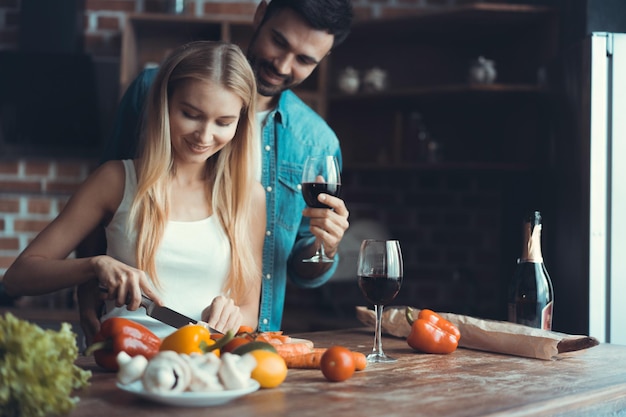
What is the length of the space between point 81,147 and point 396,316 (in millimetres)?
2309

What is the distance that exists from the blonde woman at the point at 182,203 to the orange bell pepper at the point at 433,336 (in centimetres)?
43

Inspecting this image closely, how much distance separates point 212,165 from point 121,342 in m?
0.81

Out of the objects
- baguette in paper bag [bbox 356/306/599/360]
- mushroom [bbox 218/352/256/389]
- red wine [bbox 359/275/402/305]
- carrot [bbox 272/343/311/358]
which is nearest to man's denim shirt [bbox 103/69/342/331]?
baguette in paper bag [bbox 356/306/599/360]

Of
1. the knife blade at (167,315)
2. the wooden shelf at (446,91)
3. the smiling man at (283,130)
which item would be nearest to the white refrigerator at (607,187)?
the wooden shelf at (446,91)

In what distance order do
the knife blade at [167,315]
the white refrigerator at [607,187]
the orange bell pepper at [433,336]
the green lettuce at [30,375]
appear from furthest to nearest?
the white refrigerator at [607,187] → the orange bell pepper at [433,336] → the knife blade at [167,315] → the green lettuce at [30,375]

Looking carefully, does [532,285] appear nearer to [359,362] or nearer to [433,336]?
[433,336]

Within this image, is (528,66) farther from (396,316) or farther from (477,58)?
(396,316)

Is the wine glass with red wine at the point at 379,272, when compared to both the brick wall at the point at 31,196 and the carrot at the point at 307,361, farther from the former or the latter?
the brick wall at the point at 31,196

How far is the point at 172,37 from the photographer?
372 centimetres

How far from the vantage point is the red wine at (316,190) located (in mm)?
1764

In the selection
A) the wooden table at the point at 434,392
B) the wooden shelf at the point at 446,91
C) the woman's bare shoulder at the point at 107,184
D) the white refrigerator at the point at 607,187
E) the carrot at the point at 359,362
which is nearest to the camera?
the wooden table at the point at 434,392

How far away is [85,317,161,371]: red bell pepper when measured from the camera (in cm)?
125

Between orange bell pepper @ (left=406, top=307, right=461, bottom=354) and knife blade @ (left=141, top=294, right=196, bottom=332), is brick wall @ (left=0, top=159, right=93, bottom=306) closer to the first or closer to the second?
knife blade @ (left=141, top=294, right=196, bottom=332)

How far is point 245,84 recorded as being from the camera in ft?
6.16
